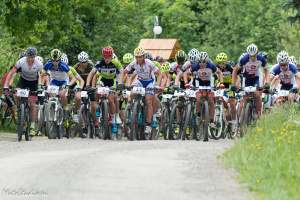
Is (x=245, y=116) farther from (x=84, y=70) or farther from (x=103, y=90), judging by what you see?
(x=84, y=70)

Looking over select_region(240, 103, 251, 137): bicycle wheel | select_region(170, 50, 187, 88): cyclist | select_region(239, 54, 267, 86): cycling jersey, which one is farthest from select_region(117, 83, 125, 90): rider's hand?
select_region(239, 54, 267, 86): cycling jersey

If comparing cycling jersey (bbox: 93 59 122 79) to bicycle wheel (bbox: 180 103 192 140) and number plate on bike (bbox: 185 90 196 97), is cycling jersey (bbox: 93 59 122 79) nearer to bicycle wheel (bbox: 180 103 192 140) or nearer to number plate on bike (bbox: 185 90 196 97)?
number plate on bike (bbox: 185 90 196 97)

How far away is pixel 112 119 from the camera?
73.1 ft

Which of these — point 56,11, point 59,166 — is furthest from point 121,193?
point 56,11

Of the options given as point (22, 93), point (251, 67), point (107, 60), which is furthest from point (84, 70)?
point (251, 67)

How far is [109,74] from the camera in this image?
74.4 ft

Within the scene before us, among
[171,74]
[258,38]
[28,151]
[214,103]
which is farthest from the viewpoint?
[258,38]

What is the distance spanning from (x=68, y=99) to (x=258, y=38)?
49310 mm

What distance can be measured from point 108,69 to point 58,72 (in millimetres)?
1080

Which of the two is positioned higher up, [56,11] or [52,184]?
Result: [56,11]

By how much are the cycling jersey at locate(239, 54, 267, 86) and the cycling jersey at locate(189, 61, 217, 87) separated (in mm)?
808

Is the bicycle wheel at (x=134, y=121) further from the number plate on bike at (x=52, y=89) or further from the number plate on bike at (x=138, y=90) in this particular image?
the number plate on bike at (x=52, y=89)

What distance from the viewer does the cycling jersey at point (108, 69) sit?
2252cm

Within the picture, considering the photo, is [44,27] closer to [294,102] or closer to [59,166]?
[294,102]
